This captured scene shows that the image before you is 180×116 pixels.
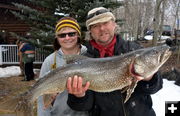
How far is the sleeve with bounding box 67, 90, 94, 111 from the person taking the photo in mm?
2840

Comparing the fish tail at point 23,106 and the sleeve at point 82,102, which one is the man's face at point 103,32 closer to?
the sleeve at point 82,102

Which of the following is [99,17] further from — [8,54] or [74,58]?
[8,54]

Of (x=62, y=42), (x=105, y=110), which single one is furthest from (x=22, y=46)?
(x=105, y=110)

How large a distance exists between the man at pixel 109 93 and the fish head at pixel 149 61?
5.0 inches

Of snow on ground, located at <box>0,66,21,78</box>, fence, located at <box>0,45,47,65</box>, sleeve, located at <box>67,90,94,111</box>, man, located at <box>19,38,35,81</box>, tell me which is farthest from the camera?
fence, located at <box>0,45,47,65</box>

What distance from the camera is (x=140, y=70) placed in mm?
2654

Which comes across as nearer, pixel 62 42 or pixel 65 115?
pixel 65 115

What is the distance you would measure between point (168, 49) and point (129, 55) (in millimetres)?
425

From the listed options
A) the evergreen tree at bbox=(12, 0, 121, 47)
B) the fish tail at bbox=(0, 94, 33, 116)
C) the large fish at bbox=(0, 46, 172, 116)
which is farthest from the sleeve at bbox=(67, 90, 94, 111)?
the evergreen tree at bbox=(12, 0, 121, 47)

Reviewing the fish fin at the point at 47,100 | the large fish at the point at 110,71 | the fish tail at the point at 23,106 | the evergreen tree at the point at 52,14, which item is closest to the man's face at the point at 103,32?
the large fish at the point at 110,71

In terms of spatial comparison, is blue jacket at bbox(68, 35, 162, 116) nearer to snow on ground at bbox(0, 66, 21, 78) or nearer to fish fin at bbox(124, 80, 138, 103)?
fish fin at bbox(124, 80, 138, 103)

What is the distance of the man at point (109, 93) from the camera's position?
9.11 ft

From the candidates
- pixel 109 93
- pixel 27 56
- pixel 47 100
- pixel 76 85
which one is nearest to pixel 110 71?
pixel 109 93

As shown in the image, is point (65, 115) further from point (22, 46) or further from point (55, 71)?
point (22, 46)
